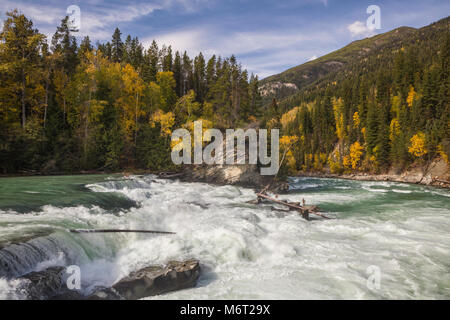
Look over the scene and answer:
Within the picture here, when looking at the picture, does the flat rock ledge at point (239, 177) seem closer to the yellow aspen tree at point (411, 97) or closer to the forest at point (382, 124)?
the forest at point (382, 124)

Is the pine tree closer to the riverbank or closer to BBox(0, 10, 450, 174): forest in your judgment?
BBox(0, 10, 450, 174): forest

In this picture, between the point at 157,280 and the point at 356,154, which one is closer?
the point at 157,280

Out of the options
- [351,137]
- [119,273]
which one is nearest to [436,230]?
[119,273]

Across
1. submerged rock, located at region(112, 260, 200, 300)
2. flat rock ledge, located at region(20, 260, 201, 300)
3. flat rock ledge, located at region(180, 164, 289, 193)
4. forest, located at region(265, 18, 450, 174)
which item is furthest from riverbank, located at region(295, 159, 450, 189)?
flat rock ledge, located at region(20, 260, 201, 300)

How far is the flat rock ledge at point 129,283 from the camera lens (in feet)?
20.3

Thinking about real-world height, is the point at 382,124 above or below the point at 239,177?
above

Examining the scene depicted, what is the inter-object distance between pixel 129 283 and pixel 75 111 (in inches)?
1391

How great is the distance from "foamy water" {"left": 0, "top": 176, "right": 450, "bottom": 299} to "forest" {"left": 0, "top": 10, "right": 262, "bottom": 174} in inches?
825

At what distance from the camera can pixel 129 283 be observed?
7188mm

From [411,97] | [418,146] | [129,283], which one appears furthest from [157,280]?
[411,97]

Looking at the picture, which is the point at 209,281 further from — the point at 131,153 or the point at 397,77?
the point at 397,77

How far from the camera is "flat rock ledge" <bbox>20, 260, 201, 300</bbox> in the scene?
20.3 feet

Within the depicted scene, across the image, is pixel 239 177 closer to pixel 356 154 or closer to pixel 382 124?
pixel 382 124

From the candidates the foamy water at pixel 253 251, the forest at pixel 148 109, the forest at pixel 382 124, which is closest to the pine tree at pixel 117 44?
the forest at pixel 148 109
